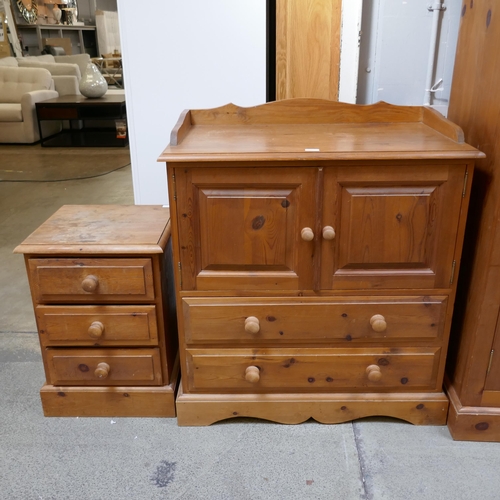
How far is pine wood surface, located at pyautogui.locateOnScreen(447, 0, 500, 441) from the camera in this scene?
1.34 m

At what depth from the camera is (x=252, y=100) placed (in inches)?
83.8

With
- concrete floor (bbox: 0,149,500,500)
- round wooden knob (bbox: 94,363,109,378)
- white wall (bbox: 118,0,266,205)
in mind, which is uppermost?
white wall (bbox: 118,0,266,205)

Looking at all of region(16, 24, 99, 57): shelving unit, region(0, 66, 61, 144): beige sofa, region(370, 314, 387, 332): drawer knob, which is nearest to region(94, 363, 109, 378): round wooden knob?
region(370, 314, 387, 332): drawer knob

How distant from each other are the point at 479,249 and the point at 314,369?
597 millimetres

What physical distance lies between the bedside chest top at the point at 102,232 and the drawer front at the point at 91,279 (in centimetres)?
4

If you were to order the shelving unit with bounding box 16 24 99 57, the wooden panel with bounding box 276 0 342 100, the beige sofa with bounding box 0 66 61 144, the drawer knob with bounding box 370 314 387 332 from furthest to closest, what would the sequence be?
the shelving unit with bounding box 16 24 99 57, the beige sofa with bounding box 0 66 61 144, the wooden panel with bounding box 276 0 342 100, the drawer knob with bounding box 370 314 387 332

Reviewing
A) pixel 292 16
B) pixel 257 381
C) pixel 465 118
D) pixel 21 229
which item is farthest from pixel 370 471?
pixel 21 229

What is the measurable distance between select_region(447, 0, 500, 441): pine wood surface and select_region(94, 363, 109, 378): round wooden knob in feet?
3.57

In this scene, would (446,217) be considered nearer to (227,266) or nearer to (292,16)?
(227,266)

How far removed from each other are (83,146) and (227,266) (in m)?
4.92

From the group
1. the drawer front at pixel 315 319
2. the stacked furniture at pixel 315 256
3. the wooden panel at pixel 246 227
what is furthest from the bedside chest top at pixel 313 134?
the drawer front at pixel 315 319

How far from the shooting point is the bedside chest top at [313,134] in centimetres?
131

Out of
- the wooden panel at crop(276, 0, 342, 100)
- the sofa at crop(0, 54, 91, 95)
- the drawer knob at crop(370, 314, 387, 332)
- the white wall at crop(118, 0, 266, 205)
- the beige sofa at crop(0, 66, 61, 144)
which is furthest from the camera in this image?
the sofa at crop(0, 54, 91, 95)

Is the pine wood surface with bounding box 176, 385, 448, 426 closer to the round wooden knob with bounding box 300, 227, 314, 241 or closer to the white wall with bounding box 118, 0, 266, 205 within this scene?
the round wooden knob with bounding box 300, 227, 314, 241
